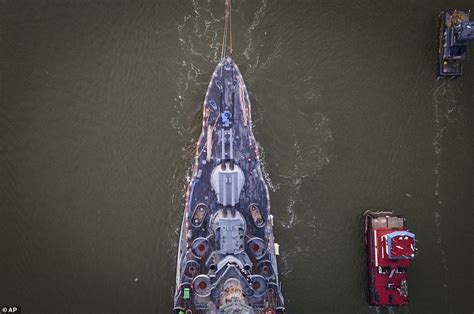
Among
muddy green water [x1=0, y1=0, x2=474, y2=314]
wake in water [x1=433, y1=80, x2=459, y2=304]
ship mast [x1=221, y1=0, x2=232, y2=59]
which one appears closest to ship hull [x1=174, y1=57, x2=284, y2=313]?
ship mast [x1=221, y1=0, x2=232, y2=59]

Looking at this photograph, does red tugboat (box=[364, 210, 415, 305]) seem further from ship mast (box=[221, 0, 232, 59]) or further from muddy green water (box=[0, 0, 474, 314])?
ship mast (box=[221, 0, 232, 59])

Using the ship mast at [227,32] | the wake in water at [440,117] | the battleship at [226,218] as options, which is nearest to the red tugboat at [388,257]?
the wake in water at [440,117]

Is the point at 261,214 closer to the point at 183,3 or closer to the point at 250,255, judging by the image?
the point at 250,255

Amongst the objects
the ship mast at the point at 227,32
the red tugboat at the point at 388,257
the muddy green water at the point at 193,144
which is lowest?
the red tugboat at the point at 388,257

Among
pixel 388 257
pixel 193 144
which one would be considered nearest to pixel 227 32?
pixel 193 144

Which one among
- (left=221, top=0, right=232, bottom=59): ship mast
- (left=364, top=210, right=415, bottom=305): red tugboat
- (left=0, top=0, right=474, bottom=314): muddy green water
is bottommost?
(left=364, top=210, right=415, bottom=305): red tugboat

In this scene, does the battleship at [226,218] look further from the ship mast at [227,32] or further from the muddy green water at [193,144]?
the muddy green water at [193,144]

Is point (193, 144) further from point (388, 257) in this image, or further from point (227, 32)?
point (388, 257)
